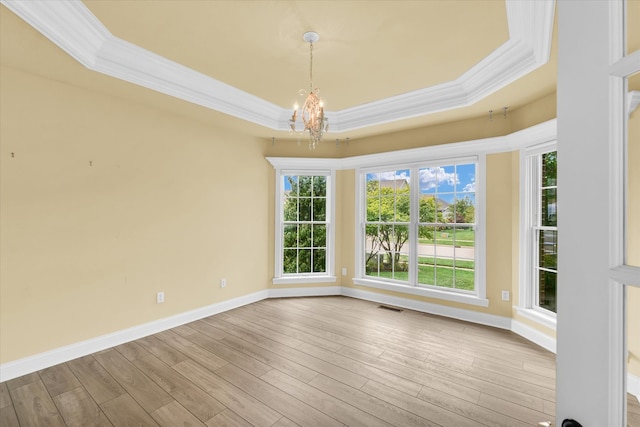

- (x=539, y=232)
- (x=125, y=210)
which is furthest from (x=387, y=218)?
(x=125, y=210)

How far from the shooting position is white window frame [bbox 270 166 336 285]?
5.04 metres

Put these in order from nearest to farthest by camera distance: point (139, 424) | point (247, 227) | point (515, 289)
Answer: point (139, 424), point (515, 289), point (247, 227)

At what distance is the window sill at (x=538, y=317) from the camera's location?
313 cm

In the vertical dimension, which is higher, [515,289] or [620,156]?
[620,156]

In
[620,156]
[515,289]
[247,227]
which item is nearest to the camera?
[620,156]

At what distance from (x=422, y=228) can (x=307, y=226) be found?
75.9 inches

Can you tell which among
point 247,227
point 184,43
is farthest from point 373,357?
point 184,43

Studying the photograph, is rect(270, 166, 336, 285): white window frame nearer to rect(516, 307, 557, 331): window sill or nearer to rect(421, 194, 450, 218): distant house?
rect(421, 194, 450, 218): distant house

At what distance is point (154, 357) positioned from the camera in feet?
9.67

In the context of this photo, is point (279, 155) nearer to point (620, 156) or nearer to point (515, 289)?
point (515, 289)

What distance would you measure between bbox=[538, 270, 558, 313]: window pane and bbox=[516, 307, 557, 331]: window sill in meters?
0.13

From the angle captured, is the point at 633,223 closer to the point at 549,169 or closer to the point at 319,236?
the point at 549,169

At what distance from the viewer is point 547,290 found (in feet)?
11.1

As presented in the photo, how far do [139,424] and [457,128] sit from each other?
4.59 meters
